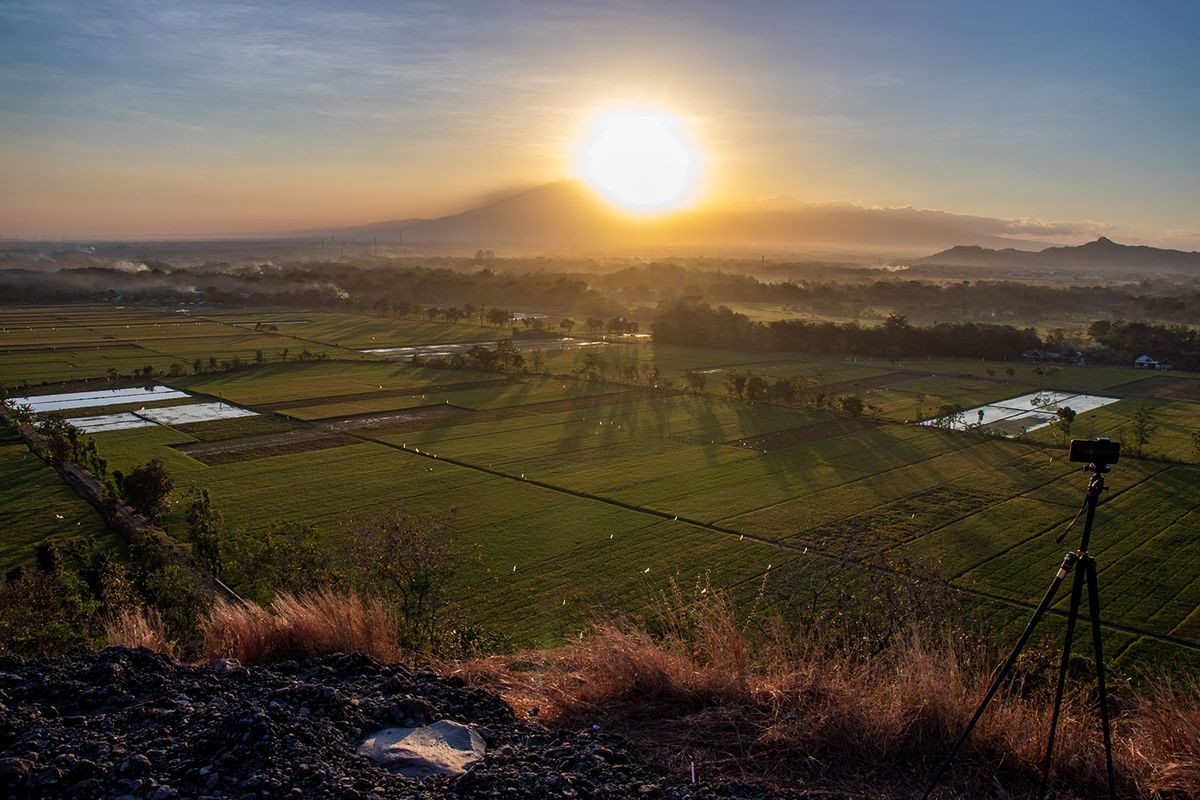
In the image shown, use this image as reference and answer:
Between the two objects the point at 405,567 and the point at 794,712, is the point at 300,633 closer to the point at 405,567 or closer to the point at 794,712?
the point at 794,712

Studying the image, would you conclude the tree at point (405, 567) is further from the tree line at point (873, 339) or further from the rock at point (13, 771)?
the tree line at point (873, 339)

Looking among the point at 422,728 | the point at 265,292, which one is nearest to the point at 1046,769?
the point at 422,728

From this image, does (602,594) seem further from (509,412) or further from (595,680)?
(509,412)

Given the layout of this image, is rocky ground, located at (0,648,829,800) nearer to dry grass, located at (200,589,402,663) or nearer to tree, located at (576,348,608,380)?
dry grass, located at (200,589,402,663)

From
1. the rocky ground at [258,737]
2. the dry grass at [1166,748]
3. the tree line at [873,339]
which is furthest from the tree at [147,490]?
the tree line at [873,339]

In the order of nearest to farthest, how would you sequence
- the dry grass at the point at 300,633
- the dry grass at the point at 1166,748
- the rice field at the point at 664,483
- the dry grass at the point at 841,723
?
the dry grass at the point at 1166,748 → the dry grass at the point at 841,723 → the dry grass at the point at 300,633 → the rice field at the point at 664,483

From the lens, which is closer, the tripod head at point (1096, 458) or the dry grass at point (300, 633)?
the tripod head at point (1096, 458)
